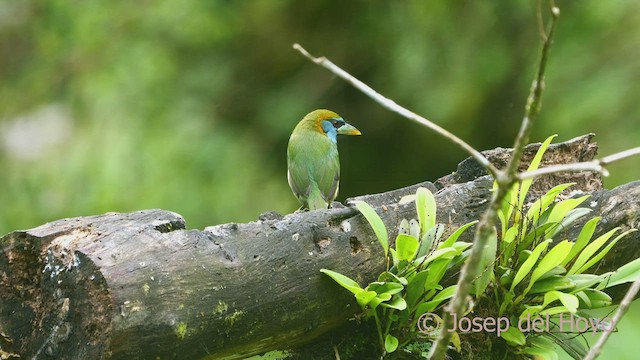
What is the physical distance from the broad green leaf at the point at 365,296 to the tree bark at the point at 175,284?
0.06 metres

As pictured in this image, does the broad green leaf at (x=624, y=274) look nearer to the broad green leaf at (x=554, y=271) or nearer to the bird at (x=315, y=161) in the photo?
the broad green leaf at (x=554, y=271)

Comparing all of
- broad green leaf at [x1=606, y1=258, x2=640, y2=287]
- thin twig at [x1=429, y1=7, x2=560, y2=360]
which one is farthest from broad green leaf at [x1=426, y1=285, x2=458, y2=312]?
thin twig at [x1=429, y1=7, x2=560, y2=360]

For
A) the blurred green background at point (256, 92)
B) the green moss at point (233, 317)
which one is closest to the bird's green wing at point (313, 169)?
the blurred green background at point (256, 92)

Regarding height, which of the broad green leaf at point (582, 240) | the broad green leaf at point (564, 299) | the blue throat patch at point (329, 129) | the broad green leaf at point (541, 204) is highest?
the blue throat patch at point (329, 129)

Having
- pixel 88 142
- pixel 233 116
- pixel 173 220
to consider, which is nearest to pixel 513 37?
pixel 233 116

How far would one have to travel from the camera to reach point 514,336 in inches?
121

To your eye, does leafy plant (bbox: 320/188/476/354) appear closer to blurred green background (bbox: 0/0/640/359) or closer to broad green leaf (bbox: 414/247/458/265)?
broad green leaf (bbox: 414/247/458/265)

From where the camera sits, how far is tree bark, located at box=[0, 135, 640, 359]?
2471 millimetres

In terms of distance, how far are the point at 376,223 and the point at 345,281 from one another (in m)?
0.26

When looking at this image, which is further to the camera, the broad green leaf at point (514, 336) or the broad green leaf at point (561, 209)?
the broad green leaf at point (561, 209)

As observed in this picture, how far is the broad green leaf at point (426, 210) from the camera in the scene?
3.07 m

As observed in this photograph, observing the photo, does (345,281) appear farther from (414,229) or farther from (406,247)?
(414,229)

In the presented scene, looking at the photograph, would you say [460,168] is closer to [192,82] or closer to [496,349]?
[496,349]

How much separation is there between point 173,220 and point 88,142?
13.1 feet
